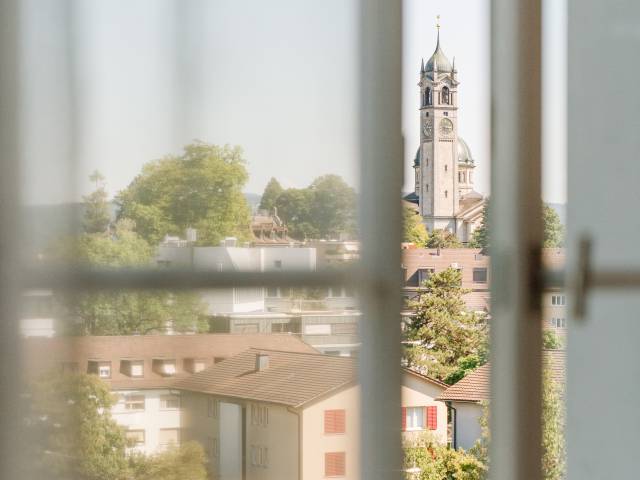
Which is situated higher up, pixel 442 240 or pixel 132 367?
pixel 442 240

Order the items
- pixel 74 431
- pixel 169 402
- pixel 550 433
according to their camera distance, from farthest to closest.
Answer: pixel 550 433, pixel 169 402, pixel 74 431

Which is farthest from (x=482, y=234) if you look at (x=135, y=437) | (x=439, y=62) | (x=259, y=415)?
(x=135, y=437)

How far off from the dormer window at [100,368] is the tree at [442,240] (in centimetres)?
71

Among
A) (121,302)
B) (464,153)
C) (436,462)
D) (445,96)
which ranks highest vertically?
(445,96)

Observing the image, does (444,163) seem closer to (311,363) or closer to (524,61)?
(524,61)

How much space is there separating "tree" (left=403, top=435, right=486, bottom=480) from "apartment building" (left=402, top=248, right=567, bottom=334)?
1.04 ft

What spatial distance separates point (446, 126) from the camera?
1935 mm

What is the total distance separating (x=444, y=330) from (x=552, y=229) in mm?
335

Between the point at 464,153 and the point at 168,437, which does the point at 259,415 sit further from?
the point at 464,153

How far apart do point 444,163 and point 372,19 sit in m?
0.36

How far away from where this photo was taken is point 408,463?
1.87 m

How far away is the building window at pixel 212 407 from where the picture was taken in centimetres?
171

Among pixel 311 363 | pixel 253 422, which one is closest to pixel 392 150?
pixel 311 363

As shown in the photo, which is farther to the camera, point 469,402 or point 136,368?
point 469,402
